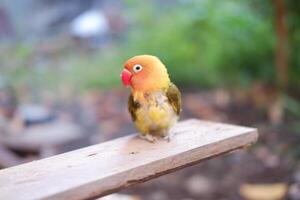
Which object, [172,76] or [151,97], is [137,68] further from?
[172,76]

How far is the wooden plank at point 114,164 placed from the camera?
1307mm

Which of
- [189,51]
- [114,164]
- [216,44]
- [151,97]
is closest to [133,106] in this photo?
[151,97]

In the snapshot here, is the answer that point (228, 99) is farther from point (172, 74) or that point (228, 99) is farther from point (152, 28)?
point (152, 28)

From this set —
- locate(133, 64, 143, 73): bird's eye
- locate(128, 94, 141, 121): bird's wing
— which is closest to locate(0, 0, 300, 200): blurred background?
locate(128, 94, 141, 121): bird's wing

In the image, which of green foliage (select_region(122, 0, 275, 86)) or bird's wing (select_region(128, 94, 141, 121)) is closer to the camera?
bird's wing (select_region(128, 94, 141, 121))

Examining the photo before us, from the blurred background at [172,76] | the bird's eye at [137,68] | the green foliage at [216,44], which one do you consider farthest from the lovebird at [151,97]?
the green foliage at [216,44]

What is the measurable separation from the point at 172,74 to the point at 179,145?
3347mm

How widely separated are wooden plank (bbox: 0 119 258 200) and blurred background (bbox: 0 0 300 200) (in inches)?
52.0

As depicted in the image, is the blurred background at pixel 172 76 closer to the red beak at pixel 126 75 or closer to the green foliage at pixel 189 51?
the green foliage at pixel 189 51

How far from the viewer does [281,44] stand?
3881 millimetres

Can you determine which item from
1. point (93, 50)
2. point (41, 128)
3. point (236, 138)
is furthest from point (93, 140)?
point (236, 138)

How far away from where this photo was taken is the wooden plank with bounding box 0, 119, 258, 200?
1.31m

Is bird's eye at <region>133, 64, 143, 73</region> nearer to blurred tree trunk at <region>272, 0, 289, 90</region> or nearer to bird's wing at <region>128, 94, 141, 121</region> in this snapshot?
bird's wing at <region>128, 94, 141, 121</region>

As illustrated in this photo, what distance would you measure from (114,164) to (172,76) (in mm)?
3514
